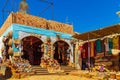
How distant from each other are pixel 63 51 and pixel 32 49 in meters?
3.52

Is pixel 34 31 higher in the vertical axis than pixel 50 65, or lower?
higher

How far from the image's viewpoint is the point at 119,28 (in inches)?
734

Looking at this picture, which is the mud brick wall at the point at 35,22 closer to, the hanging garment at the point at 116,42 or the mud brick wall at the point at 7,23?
the mud brick wall at the point at 7,23

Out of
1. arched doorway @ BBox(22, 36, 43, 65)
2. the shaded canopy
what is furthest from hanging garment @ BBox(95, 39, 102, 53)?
arched doorway @ BBox(22, 36, 43, 65)

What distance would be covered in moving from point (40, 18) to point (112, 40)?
7.90 meters

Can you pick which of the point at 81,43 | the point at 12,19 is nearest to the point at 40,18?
the point at 12,19

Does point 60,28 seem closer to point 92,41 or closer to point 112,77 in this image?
point 92,41

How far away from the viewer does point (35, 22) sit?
22984 millimetres

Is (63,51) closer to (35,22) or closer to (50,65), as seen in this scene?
(35,22)

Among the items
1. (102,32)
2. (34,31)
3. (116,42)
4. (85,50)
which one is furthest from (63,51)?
(116,42)

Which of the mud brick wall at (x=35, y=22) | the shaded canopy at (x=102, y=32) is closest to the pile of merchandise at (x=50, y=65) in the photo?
the shaded canopy at (x=102, y=32)

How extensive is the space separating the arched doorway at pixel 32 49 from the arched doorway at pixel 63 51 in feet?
6.38

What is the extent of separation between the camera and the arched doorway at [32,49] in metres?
25.2

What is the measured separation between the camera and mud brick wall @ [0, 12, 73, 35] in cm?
2161
